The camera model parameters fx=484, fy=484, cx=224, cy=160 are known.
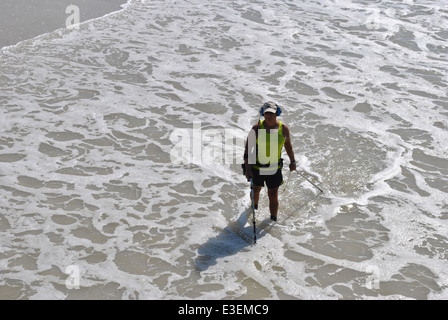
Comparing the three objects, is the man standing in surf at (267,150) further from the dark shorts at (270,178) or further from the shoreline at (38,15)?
the shoreline at (38,15)

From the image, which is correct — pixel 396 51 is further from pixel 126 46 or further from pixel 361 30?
pixel 126 46

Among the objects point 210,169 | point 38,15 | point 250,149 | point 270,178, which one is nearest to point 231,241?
point 270,178

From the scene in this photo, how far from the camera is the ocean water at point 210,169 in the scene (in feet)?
18.6

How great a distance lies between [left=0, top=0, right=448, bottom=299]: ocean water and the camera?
5680 millimetres

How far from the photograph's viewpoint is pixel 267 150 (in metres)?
6.25

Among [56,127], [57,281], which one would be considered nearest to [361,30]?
[56,127]

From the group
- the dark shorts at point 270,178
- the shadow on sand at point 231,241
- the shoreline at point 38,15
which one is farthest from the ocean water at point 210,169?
the shoreline at point 38,15

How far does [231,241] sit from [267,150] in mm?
1264

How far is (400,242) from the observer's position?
6379 millimetres

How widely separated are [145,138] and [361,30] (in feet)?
36.4

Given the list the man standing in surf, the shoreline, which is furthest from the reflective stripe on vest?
the shoreline

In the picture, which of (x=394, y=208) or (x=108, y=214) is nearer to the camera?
(x=108, y=214)

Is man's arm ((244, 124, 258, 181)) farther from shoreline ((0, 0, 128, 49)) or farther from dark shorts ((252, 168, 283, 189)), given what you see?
shoreline ((0, 0, 128, 49))

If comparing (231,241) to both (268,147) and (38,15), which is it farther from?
(38,15)
